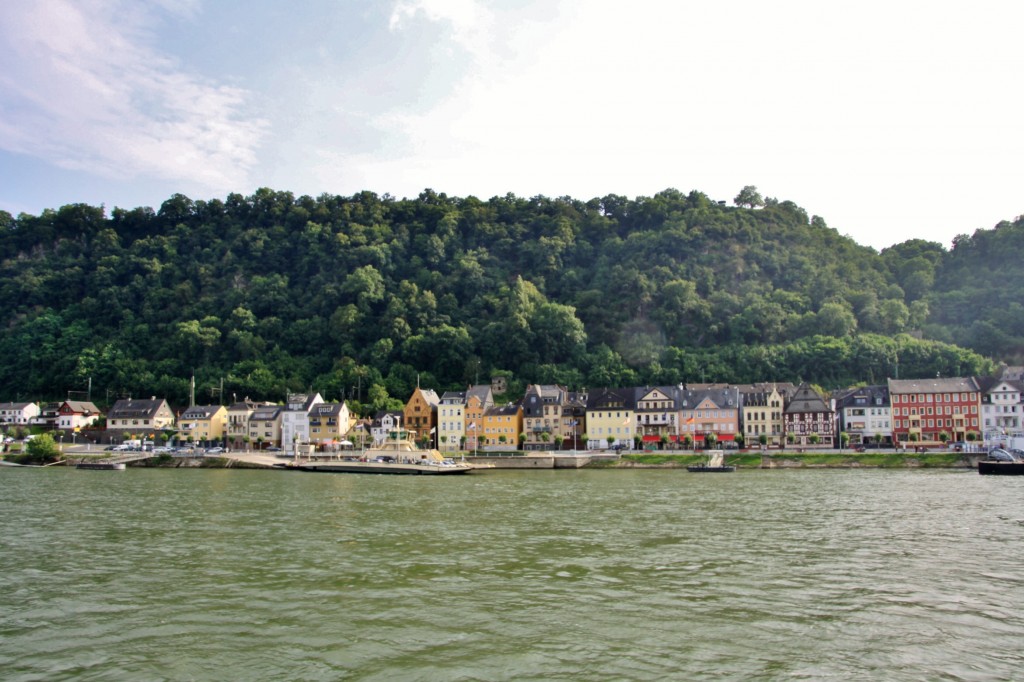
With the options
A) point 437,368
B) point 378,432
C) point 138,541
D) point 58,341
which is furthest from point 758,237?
point 138,541

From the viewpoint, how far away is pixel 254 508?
35.3m

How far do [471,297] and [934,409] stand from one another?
2636 inches

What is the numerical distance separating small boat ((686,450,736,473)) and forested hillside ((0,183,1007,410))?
96.3ft

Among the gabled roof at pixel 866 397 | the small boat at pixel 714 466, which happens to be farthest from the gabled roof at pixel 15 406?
the gabled roof at pixel 866 397

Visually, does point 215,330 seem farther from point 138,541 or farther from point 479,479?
point 138,541

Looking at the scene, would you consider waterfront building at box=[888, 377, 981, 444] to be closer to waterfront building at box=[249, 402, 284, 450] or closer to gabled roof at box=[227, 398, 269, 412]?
waterfront building at box=[249, 402, 284, 450]

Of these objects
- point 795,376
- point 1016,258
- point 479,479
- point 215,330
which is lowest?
point 479,479

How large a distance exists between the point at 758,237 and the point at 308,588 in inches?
4820

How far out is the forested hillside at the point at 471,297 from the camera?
10344 centimetres

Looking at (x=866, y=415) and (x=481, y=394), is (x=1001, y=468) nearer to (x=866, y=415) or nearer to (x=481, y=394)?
(x=866, y=415)

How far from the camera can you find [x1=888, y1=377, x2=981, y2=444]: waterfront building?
79.8m

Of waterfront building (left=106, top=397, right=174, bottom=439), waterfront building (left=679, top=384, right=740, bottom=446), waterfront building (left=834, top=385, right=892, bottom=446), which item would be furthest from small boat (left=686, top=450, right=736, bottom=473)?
waterfront building (left=106, top=397, right=174, bottom=439)

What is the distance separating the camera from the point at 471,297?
123062mm

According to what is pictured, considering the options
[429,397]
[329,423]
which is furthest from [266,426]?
[429,397]
